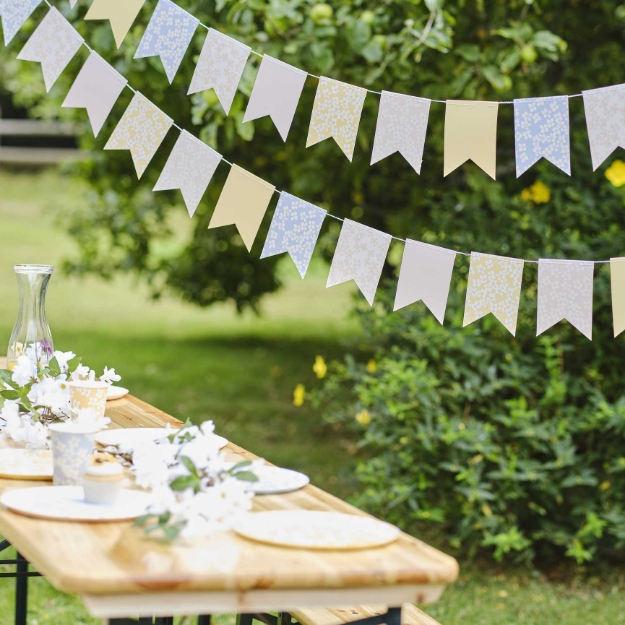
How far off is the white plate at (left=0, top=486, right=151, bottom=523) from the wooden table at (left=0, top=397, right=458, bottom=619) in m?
0.02

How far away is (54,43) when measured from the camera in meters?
2.18

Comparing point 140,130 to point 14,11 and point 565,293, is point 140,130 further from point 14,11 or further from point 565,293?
point 565,293

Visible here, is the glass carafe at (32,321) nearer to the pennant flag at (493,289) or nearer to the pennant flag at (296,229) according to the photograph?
the pennant flag at (296,229)

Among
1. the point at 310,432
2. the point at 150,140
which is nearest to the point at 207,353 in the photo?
the point at 310,432

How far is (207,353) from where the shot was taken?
7.27 m

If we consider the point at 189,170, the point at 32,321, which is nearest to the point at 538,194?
the point at 189,170

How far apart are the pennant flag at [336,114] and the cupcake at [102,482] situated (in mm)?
1048

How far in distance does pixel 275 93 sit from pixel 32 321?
0.73 metres

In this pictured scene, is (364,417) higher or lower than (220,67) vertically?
lower

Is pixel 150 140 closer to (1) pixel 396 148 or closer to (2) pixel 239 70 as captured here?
(2) pixel 239 70

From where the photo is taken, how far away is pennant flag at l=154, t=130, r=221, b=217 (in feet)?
7.34


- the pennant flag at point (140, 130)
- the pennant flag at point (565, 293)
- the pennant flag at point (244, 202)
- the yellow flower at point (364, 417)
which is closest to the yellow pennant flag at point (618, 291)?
the pennant flag at point (565, 293)

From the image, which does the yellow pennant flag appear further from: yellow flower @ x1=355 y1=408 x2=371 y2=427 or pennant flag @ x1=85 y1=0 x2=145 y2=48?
yellow flower @ x1=355 y1=408 x2=371 y2=427

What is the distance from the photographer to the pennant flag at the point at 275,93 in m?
2.16
